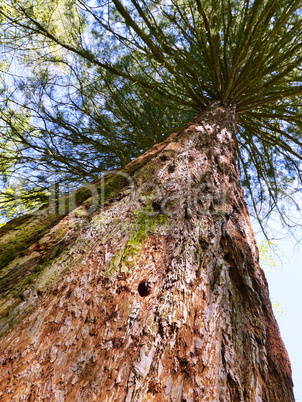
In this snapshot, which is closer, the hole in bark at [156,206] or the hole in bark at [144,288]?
the hole in bark at [144,288]

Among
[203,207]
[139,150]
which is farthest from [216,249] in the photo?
[139,150]

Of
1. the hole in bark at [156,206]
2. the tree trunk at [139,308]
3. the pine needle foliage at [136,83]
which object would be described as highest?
Answer: the pine needle foliage at [136,83]

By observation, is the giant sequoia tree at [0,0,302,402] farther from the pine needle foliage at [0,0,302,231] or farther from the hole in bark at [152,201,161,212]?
the pine needle foliage at [0,0,302,231]

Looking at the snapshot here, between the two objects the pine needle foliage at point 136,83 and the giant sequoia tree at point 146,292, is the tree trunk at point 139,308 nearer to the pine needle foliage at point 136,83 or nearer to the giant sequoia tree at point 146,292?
the giant sequoia tree at point 146,292

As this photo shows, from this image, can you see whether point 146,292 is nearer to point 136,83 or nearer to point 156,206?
point 156,206

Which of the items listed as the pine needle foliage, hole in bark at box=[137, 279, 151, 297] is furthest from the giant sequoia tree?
the pine needle foliage

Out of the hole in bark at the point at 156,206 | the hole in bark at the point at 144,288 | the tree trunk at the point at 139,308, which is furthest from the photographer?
the hole in bark at the point at 156,206

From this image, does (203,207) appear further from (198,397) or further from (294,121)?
(294,121)

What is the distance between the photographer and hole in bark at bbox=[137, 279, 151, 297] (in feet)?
2.48

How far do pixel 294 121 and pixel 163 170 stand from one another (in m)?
2.71

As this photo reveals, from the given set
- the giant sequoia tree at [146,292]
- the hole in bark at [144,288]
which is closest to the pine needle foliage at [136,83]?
the giant sequoia tree at [146,292]

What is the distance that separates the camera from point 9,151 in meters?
3.16

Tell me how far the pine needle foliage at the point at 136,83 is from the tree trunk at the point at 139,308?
2005 mm

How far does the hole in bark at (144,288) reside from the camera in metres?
0.76
